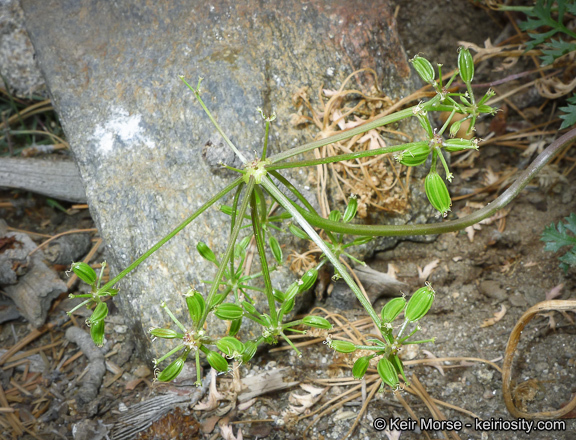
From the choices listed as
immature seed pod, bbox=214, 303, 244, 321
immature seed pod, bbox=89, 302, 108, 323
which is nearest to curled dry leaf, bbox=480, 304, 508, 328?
immature seed pod, bbox=214, 303, 244, 321

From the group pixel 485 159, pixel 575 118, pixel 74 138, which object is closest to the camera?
pixel 575 118

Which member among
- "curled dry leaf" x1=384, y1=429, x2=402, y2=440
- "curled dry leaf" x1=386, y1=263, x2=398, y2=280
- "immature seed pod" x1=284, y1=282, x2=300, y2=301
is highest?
"immature seed pod" x1=284, y1=282, x2=300, y2=301

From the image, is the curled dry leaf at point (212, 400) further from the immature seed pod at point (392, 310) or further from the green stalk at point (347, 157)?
the green stalk at point (347, 157)

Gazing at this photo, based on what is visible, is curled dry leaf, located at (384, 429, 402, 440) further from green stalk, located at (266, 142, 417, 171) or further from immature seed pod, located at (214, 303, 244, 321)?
green stalk, located at (266, 142, 417, 171)

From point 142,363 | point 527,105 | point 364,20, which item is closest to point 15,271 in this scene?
point 142,363

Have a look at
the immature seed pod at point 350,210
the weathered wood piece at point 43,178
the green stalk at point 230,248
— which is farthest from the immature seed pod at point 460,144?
the weathered wood piece at point 43,178

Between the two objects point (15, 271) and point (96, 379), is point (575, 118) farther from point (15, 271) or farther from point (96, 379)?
point (15, 271)

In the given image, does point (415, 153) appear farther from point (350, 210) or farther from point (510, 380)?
point (510, 380)
